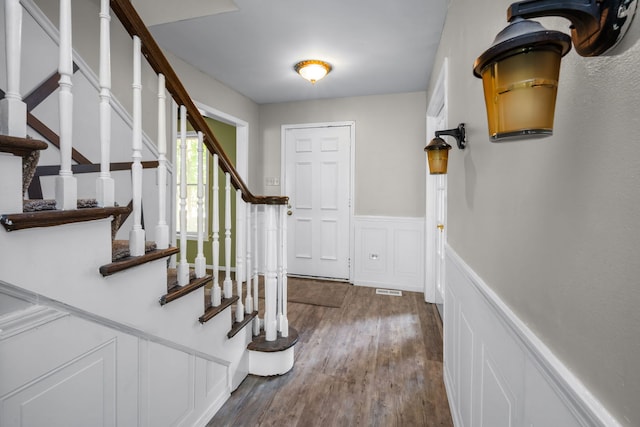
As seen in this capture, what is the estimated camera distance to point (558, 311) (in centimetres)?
65

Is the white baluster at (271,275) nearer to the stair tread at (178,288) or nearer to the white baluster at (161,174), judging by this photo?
the stair tread at (178,288)

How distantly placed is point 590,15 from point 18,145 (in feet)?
3.88

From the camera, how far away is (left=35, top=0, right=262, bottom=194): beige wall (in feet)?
6.40

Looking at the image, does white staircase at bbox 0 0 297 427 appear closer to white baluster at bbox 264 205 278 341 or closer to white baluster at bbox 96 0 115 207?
white baluster at bbox 96 0 115 207

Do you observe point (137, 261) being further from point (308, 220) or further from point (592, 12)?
point (308, 220)

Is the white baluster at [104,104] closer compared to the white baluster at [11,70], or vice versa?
the white baluster at [11,70]

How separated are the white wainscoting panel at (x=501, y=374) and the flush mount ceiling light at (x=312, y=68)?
2.12 meters

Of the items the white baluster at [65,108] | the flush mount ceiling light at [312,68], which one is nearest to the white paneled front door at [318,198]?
the flush mount ceiling light at [312,68]

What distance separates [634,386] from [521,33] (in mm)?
548

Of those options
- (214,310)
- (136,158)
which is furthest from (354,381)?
(136,158)

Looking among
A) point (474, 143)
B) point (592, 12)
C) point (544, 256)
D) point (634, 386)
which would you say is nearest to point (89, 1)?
point (474, 143)

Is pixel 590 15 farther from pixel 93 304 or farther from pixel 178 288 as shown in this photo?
pixel 178 288

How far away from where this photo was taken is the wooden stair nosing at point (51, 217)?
75 centimetres

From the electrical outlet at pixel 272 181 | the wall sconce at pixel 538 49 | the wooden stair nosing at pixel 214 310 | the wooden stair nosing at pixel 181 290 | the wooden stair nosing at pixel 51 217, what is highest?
the electrical outlet at pixel 272 181
